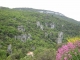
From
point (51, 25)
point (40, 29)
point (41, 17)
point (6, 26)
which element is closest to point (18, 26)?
point (6, 26)

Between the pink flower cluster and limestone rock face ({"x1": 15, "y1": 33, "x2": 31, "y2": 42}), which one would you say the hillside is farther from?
the pink flower cluster

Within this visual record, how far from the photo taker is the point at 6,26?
372 feet

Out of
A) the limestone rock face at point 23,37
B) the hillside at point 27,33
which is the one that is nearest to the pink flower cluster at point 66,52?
the hillside at point 27,33

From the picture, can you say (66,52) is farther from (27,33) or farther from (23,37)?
(27,33)

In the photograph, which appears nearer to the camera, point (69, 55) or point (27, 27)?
point (69, 55)

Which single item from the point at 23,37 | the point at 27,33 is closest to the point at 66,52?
the point at 23,37

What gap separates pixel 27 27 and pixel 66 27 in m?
38.3

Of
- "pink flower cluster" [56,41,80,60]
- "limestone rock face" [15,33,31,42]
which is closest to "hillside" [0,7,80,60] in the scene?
"limestone rock face" [15,33,31,42]

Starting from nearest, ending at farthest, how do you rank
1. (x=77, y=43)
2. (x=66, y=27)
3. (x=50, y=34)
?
(x=77, y=43), (x=50, y=34), (x=66, y=27)

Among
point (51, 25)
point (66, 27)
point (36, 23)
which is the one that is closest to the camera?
point (36, 23)

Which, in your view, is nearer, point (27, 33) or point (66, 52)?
point (66, 52)

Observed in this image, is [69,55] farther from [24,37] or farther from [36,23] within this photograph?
[36,23]

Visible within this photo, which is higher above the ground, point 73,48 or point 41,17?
point 73,48

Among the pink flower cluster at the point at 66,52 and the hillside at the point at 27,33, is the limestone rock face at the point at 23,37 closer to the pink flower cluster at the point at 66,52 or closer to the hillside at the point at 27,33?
the hillside at the point at 27,33
